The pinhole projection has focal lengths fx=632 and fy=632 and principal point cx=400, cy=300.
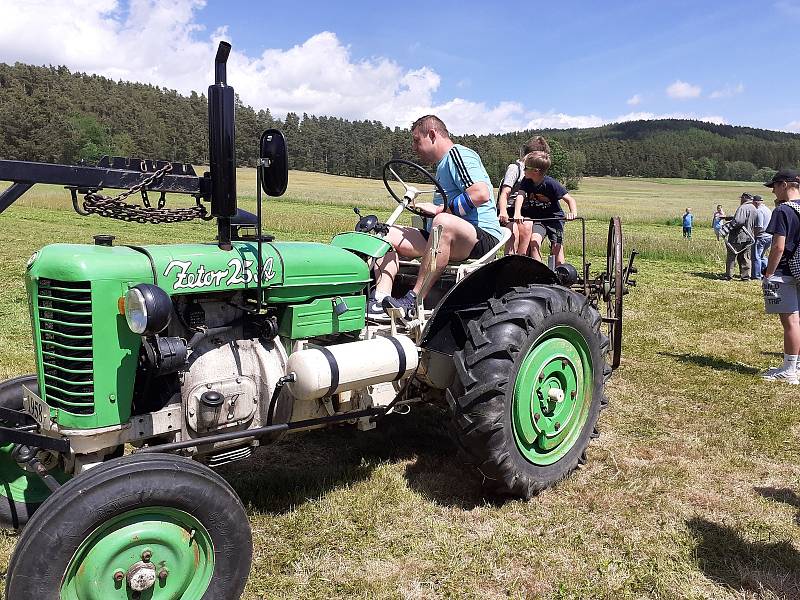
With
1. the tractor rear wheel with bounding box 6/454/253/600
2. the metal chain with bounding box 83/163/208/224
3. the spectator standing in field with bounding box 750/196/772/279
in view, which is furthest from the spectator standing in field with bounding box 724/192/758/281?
the tractor rear wheel with bounding box 6/454/253/600

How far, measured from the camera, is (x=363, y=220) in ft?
13.1

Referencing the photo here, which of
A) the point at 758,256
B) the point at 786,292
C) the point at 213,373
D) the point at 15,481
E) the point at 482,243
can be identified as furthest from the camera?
the point at 758,256

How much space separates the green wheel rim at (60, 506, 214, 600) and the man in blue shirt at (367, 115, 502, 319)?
1590 millimetres

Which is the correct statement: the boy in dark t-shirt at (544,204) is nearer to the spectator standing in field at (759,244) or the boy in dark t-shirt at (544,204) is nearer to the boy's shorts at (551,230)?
the boy's shorts at (551,230)

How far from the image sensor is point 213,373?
9.30 feet

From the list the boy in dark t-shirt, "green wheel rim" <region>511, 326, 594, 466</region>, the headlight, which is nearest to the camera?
the headlight

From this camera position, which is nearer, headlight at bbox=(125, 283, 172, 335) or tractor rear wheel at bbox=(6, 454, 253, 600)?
tractor rear wheel at bbox=(6, 454, 253, 600)

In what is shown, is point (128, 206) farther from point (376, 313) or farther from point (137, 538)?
point (376, 313)

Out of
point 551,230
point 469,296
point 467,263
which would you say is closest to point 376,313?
point 469,296

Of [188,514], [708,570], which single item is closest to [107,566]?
[188,514]

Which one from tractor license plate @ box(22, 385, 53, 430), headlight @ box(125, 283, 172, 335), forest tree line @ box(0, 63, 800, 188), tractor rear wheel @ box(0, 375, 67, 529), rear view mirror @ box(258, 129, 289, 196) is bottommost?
tractor rear wheel @ box(0, 375, 67, 529)

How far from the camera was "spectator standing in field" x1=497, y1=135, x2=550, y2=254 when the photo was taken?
5445 millimetres

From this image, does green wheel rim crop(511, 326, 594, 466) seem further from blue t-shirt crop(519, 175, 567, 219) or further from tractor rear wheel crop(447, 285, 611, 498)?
blue t-shirt crop(519, 175, 567, 219)

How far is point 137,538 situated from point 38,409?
81 cm
